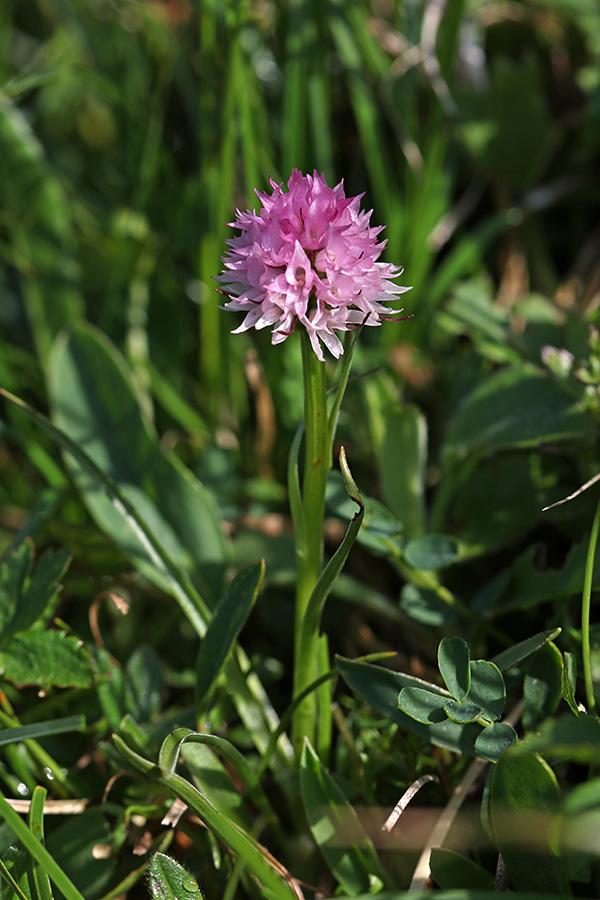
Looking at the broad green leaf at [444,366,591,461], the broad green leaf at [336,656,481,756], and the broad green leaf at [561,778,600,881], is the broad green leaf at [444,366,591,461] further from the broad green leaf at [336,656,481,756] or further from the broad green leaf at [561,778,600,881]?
the broad green leaf at [561,778,600,881]

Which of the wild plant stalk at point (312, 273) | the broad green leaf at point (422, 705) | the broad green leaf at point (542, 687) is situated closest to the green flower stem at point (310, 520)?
the wild plant stalk at point (312, 273)

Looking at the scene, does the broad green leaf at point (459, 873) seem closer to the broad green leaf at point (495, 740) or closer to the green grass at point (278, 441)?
the green grass at point (278, 441)

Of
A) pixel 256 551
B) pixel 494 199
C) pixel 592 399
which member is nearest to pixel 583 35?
pixel 494 199

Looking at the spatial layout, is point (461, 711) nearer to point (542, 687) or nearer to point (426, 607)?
point (542, 687)

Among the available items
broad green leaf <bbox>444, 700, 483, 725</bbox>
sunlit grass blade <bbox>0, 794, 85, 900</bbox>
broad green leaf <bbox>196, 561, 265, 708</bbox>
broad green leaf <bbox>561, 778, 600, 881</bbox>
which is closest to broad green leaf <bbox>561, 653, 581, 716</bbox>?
broad green leaf <bbox>444, 700, 483, 725</bbox>

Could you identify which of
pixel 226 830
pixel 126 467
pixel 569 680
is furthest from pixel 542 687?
pixel 126 467

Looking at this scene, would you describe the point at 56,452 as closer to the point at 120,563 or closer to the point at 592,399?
the point at 120,563

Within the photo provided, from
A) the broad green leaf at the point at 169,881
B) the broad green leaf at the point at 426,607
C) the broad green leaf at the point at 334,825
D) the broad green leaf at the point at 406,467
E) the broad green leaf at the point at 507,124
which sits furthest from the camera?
the broad green leaf at the point at 507,124
